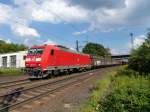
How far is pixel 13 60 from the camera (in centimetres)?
6625

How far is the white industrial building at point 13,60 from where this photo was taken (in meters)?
63.8

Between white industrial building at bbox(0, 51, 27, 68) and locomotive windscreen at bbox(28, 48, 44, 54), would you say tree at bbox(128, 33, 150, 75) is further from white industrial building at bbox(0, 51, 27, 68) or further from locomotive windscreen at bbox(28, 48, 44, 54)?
white industrial building at bbox(0, 51, 27, 68)

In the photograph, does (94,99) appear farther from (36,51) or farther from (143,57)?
(36,51)

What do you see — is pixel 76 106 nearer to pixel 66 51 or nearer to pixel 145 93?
pixel 145 93

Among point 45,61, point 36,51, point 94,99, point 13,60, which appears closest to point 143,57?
point 45,61

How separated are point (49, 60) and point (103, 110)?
20.2 metres

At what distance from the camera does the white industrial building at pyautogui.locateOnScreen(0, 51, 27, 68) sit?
63.8 metres

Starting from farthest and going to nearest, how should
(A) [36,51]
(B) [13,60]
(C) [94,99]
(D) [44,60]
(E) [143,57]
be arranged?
(B) [13,60] < (A) [36,51] < (D) [44,60] < (E) [143,57] < (C) [94,99]

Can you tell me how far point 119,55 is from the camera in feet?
470

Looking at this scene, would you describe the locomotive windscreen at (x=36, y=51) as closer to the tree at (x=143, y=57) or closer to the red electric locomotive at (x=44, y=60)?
the red electric locomotive at (x=44, y=60)

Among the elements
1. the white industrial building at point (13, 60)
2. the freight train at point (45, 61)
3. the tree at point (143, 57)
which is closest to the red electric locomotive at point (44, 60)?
the freight train at point (45, 61)

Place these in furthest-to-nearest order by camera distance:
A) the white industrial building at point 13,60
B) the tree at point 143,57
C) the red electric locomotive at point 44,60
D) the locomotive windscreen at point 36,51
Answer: the white industrial building at point 13,60 → the locomotive windscreen at point 36,51 → the red electric locomotive at point 44,60 → the tree at point 143,57

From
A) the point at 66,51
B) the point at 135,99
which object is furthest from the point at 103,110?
the point at 66,51

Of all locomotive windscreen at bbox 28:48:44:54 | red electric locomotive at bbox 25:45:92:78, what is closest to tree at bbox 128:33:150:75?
red electric locomotive at bbox 25:45:92:78
